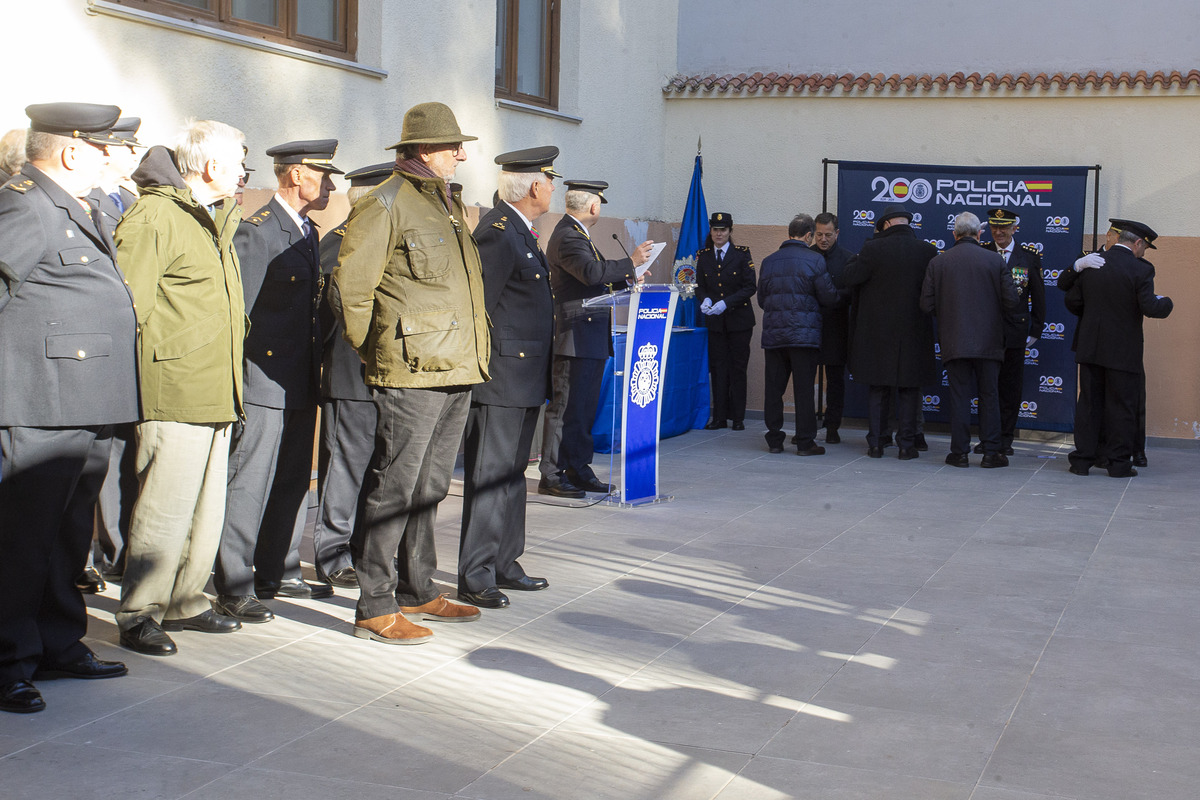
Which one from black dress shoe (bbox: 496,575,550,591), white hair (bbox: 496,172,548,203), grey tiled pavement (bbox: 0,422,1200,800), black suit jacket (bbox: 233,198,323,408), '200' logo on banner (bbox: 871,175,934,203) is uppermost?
'200' logo on banner (bbox: 871,175,934,203)

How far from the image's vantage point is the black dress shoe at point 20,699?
3877 millimetres

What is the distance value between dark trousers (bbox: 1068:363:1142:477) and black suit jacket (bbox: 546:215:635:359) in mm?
3841

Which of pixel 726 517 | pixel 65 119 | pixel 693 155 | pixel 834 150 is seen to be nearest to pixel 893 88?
pixel 834 150

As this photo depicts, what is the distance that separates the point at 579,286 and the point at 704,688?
393 centimetres

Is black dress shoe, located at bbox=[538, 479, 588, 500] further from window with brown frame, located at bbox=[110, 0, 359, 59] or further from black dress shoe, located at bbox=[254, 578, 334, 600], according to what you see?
window with brown frame, located at bbox=[110, 0, 359, 59]

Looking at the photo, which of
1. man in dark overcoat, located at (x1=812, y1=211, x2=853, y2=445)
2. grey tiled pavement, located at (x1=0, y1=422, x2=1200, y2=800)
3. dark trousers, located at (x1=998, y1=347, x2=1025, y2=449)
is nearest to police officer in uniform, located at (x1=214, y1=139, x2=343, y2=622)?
grey tiled pavement, located at (x1=0, y1=422, x2=1200, y2=800)

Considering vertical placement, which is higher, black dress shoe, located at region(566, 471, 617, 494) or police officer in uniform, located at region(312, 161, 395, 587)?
police officer in uniform, located at region(312, 161, 395, 587)

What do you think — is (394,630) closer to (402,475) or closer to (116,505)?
(402,475)

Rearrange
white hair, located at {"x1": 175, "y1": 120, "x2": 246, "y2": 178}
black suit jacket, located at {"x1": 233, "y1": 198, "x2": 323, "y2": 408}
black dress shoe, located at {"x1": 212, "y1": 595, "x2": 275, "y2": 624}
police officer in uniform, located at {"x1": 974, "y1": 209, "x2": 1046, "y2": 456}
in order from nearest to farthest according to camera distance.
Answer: white hair, located at {"x1": 175, "y1": 120, "x2": 246, "y2": 178}, black dress shoe, located at {"x1": 212, "y1": 595, "x2": 275, "y2": 624}, black suit jacket, located at {"x1": 233, "y1": 198, "x2": 323, "y2": 408}, police officer in uniform, located at {"x1": 974, "y1": 209, "x2": 1046, "y2": 456}

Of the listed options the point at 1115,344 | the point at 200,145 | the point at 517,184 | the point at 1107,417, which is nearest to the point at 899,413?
the point at 1107,417

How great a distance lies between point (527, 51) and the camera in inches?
427

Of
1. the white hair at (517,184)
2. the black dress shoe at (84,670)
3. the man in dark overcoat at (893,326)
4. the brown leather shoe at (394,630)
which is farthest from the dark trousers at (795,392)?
the black dress shoe at (84,670)

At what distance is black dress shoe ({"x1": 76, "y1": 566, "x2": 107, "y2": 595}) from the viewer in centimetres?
539

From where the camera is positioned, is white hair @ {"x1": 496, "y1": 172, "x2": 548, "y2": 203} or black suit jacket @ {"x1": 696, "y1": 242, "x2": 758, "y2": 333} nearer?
white hair @ {"x1": 496, "y1": 172, "x2": 548, "y2": 203}
